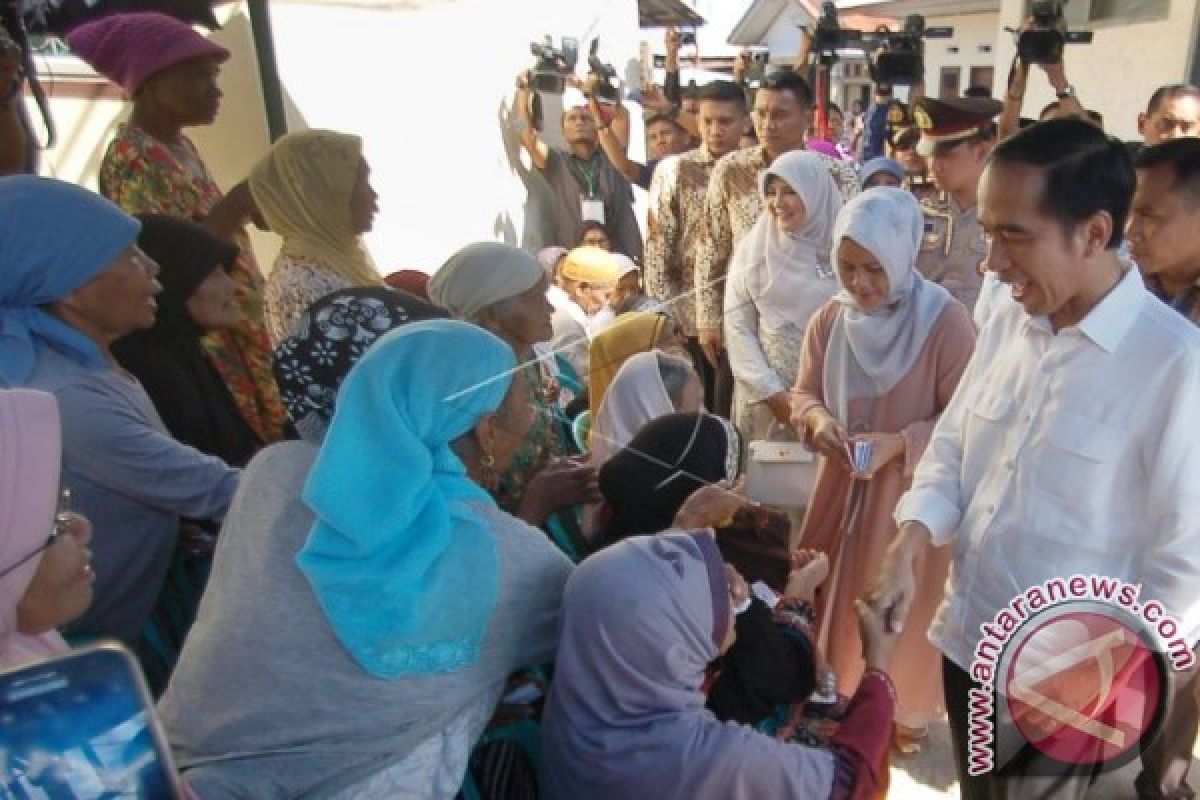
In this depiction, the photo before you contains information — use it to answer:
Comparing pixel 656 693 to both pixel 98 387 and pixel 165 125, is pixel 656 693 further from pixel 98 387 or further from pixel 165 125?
pixel 165 125

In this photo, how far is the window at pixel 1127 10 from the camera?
6.19m

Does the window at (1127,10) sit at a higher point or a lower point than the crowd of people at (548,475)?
higher

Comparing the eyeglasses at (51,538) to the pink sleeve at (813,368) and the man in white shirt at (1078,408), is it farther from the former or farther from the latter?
the pink sleeve at (813,368)

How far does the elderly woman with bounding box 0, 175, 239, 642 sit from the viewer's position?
1.59 meters

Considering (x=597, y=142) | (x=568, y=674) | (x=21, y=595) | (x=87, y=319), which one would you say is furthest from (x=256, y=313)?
(x=597, y=142)

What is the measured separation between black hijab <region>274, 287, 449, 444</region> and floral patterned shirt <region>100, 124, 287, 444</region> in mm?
795

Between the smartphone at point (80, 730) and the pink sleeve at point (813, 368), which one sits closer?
the smartphone at point (80, 730)

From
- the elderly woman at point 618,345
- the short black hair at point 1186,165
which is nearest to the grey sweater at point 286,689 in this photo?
the elderly woman at point 618,345

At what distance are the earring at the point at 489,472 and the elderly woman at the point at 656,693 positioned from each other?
0.32 metres

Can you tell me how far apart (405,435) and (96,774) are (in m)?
0.55

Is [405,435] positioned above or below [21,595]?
above

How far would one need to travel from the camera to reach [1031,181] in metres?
1.33

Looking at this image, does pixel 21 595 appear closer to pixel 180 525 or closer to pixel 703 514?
pixel 180 525

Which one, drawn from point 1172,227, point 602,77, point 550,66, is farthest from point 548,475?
point 602,77
